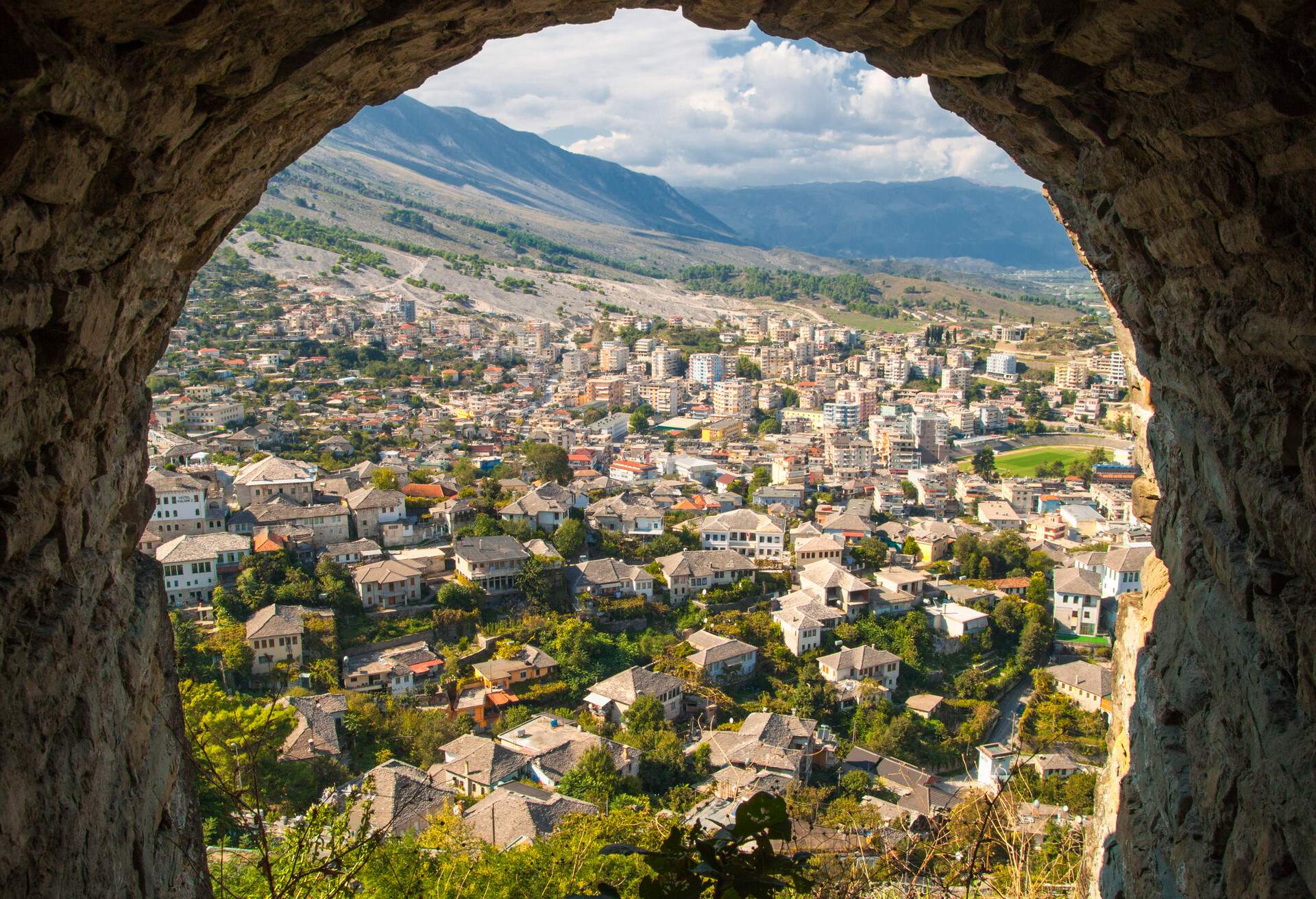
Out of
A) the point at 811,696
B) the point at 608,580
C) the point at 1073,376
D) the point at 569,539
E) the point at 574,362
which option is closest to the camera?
the point at 811,696

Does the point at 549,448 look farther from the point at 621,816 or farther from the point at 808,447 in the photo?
the point at 621,816

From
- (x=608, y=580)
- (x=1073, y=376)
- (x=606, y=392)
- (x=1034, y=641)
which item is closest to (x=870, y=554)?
(x=1034, y=641)

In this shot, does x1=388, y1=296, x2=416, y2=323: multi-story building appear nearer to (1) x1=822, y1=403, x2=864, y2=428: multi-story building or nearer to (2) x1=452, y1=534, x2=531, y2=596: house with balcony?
(1) x1=822, y1=403, x2=864, y2=428: multi-story building

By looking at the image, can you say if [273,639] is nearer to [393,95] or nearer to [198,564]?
[198,564]

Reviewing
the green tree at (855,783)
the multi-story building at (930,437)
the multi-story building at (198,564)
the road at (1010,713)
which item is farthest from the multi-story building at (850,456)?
the multi-story building at (198,564)

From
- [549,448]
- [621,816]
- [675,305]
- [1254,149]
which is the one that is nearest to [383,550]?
[549,448]

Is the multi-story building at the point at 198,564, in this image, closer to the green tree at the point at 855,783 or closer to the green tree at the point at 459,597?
the green tree at the point at 459,597
